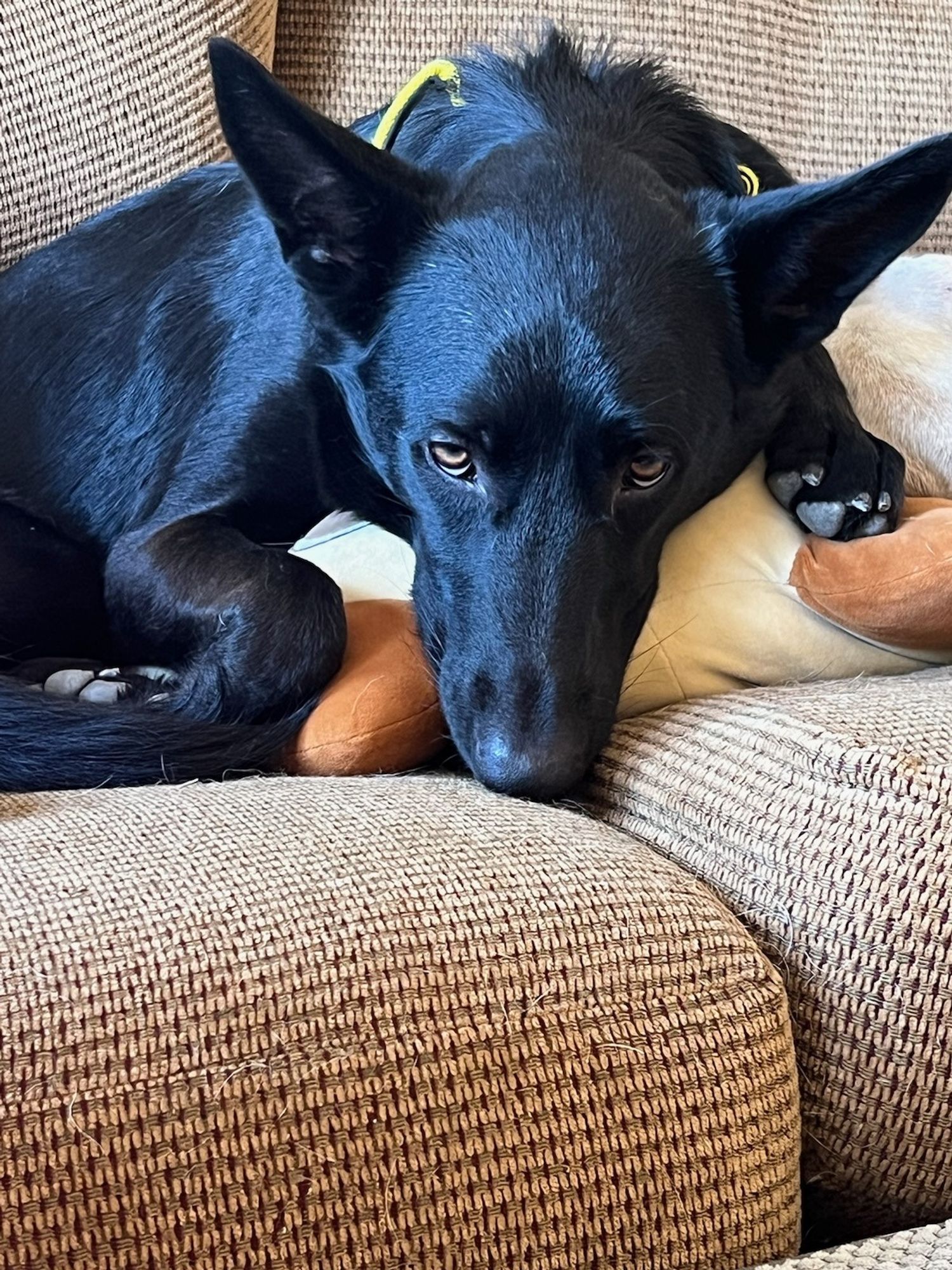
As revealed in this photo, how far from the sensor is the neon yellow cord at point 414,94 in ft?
4.70

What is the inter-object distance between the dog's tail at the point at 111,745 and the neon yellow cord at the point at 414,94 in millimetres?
735

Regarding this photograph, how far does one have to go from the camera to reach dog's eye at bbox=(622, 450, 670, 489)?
46.3 inches

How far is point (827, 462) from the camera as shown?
4.45 feet

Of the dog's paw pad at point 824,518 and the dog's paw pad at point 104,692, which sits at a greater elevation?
the dog's paw pad at point 824,518

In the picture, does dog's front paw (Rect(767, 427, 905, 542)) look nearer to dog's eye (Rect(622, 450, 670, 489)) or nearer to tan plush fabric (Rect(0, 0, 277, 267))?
dog's eye (Rect(622, 450, 670, 489))

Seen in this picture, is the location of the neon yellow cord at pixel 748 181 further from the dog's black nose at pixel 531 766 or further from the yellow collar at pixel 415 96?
the dog's black nose at pixel 531 766

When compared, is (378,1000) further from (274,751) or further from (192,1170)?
(274,751)

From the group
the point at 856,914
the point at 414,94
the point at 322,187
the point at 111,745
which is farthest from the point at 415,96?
the point at 856,914

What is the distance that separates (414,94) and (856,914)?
1.10 meters

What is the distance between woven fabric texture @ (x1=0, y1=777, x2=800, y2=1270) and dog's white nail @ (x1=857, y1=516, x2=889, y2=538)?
1.85 feet

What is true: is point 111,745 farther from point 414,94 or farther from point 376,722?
point 414,94

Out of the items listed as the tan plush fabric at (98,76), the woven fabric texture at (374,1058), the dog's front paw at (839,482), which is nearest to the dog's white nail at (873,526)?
the dog's front paw at (839,482)

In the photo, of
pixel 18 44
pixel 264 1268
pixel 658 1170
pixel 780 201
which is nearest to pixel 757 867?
pixel 658 1170

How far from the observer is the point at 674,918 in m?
0.90
